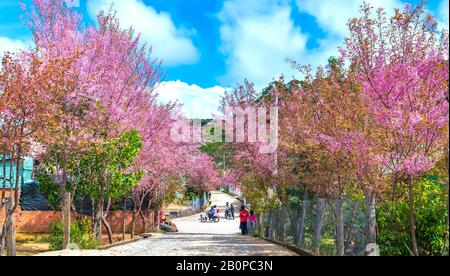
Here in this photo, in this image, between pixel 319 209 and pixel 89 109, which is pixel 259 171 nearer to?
pixel 319 209

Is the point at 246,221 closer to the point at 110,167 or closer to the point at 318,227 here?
the point at 110,167

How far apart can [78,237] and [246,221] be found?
625 inches

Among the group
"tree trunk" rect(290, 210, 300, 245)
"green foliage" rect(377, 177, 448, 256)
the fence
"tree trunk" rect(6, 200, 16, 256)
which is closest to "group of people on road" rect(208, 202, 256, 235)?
the fence

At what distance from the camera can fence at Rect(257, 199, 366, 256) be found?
14992mm

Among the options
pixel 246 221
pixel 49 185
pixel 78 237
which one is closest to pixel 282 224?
pixel 246 221

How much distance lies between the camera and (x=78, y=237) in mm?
18312

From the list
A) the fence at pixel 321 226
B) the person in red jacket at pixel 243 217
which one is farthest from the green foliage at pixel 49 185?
the person in red jacket at pixel 243 217

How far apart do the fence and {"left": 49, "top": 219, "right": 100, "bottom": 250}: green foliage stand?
6.98 meters

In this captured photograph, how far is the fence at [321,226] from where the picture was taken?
1499 cm

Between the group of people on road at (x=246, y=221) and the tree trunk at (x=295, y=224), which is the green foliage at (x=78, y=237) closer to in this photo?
the tree trunk at (x=295, y=224)
